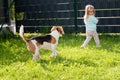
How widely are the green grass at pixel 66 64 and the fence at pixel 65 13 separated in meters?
3.89

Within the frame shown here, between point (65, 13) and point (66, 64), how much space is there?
7.99 m

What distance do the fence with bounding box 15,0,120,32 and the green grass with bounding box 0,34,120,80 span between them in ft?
12.8

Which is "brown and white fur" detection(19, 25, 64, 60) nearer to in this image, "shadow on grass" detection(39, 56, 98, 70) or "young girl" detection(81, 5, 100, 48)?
→ "shadow on grass" detection(39, 56, 98, 70)

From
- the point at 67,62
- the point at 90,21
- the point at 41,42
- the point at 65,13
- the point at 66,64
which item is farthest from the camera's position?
the point at 65,13

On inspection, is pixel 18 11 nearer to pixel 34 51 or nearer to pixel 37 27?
pixel 37 27

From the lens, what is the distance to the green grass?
720cm

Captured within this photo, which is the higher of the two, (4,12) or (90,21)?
(90,21)

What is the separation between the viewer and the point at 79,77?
7051mm

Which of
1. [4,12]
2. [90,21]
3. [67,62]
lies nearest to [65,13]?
[4,12]

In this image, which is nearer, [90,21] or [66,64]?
[66,64]

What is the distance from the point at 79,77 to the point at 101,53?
285 cm

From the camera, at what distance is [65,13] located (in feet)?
52.7

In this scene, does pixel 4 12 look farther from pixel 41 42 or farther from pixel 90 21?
pixel 41 42

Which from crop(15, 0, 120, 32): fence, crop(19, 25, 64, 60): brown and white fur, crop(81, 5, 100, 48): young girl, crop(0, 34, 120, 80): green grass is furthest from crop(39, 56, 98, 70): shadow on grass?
crop(15, 0, 120, 32): fence
